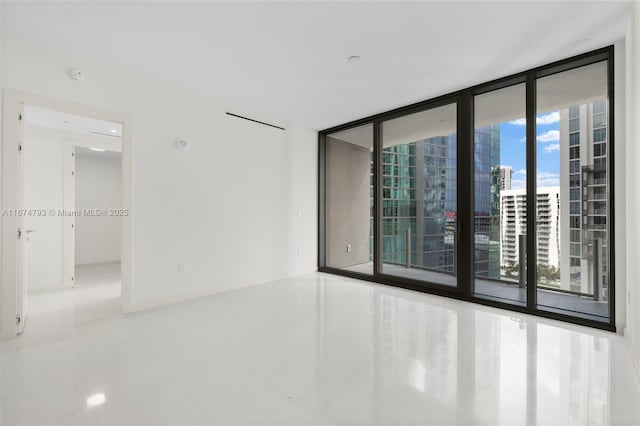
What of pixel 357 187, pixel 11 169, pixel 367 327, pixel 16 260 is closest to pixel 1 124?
pixel 11 169

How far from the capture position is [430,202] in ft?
14.8

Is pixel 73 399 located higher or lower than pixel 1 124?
lower

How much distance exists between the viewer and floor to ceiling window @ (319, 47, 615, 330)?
10.8 ft

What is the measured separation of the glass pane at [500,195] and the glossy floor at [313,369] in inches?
22.9

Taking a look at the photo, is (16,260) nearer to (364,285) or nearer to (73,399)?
(73,399)

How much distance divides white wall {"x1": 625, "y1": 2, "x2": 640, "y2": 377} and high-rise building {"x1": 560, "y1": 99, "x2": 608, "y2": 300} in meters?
0.54

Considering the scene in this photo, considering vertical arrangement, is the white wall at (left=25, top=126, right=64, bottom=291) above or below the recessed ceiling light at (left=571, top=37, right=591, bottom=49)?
below

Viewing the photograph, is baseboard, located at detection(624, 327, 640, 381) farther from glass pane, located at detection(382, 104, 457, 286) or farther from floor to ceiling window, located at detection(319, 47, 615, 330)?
glass pane, located at detection(382, 104, 457, 286)

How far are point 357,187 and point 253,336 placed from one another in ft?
12.0

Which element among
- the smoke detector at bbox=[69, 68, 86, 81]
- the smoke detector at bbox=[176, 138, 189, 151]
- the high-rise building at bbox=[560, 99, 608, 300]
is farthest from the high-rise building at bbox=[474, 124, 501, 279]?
the smoke detector at bbox=[69, 68, 86, 81]

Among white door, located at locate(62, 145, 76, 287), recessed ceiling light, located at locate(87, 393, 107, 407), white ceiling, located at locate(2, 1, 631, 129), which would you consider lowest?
recessed ceiling light, located at locate(87, 393, 107, 407)

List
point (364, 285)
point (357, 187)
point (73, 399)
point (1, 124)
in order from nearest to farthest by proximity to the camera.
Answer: point (73, 399) → point (1, 124) → point (364, 285) → point (357, 187)

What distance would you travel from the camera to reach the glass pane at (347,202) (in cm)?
567

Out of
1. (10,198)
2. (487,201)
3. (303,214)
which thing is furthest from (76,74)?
(487,201)
